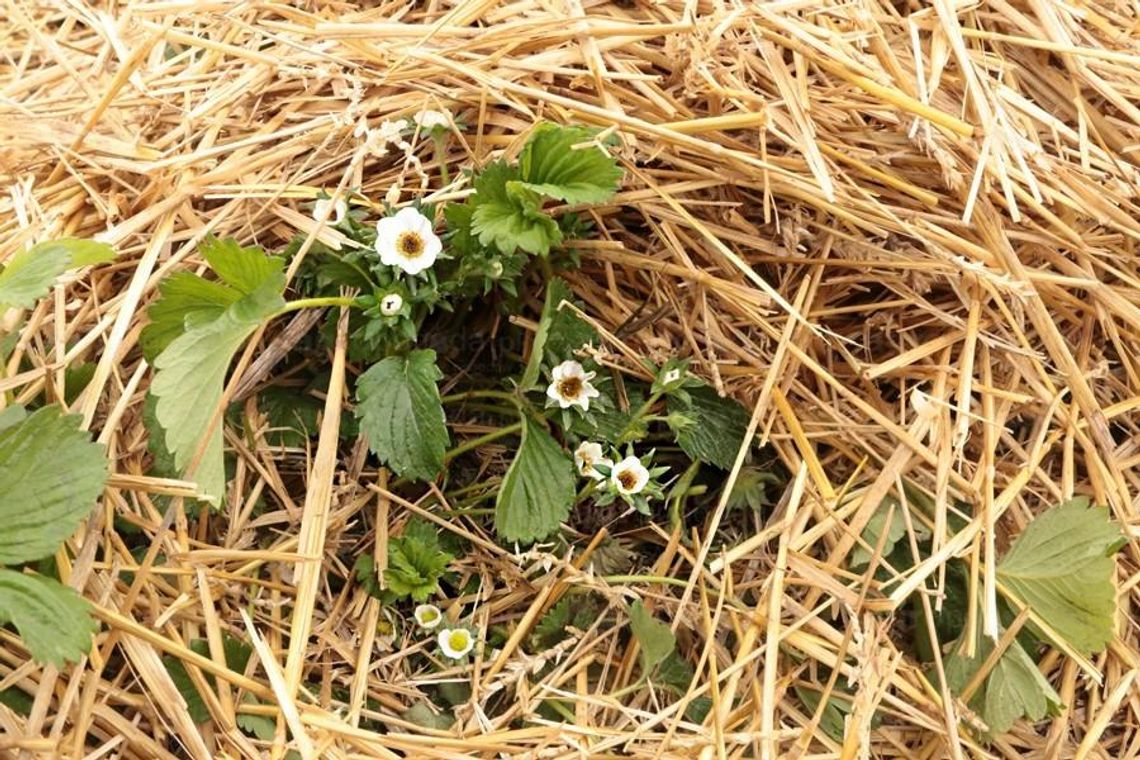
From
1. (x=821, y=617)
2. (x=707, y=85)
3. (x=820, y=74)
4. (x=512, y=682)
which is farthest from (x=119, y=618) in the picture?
(x=820, y=74)

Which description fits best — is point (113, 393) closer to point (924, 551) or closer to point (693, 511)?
point (693, 511)

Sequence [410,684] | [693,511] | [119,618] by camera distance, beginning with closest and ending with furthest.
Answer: [119,618], [410,684], [693,511]

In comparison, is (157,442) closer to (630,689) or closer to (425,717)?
(425,717)

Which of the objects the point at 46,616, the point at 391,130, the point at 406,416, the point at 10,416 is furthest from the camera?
the point at 391,130

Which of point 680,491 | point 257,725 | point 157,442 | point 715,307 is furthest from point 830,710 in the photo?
point 157,442

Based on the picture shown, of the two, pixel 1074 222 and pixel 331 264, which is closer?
pixel 331 264

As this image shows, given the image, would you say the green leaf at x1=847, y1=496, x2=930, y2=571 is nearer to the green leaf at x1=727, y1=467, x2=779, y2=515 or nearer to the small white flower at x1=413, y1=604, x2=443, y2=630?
the green leaf at x1=727, y1=467, x2=779, y2=515
